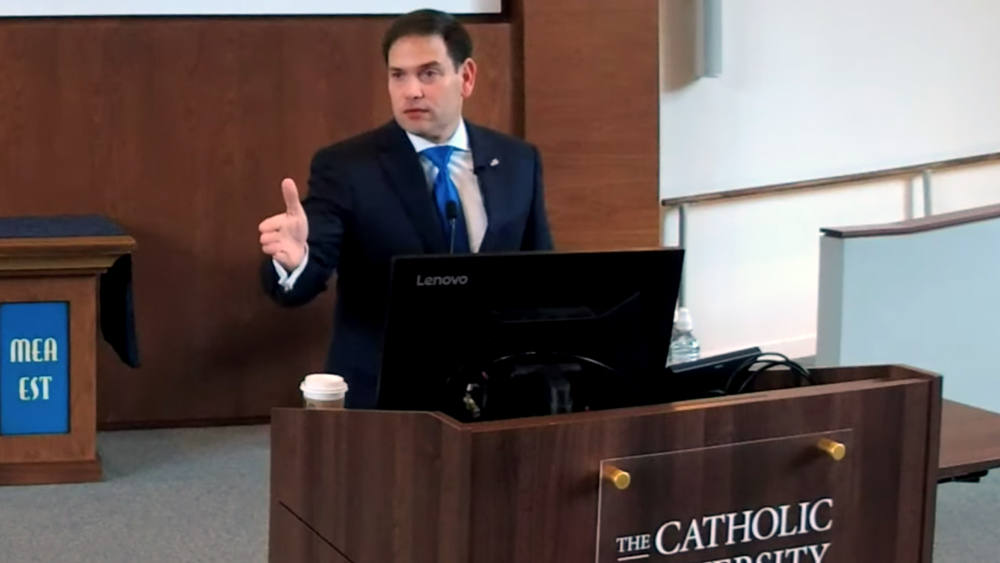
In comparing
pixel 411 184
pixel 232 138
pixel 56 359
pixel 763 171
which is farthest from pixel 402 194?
pixel 763 171

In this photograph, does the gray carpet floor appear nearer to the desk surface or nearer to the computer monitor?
the desk surface

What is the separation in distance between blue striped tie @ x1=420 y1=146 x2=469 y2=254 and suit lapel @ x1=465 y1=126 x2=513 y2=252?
4 cm

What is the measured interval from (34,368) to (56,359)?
0.07 meters

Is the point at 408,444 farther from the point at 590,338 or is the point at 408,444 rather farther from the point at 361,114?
the point at 361,114

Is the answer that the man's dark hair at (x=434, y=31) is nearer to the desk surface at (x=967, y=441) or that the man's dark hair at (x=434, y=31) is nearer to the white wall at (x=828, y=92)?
the desk surface at (x=967, y=441)

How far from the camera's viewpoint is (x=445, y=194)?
9.48ft

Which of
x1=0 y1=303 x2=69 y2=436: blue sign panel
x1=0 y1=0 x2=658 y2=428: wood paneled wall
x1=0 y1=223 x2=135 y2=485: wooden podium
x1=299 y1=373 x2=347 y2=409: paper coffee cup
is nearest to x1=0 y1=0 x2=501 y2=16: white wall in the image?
x1=0 y1=0 x2=658 y2=428: wood paneled wall

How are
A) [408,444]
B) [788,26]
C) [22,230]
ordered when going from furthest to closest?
[788,26] < [22,230] < [408,444]

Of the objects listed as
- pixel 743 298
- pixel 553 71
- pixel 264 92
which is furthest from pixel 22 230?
pixel 743 298

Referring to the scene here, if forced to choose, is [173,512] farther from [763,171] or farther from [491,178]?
[763,171]

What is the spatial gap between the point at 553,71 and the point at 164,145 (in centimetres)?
134

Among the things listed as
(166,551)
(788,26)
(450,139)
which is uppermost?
(788,26)

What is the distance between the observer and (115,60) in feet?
15.8

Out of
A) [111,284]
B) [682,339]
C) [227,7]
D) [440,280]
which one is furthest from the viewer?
[227,7]
